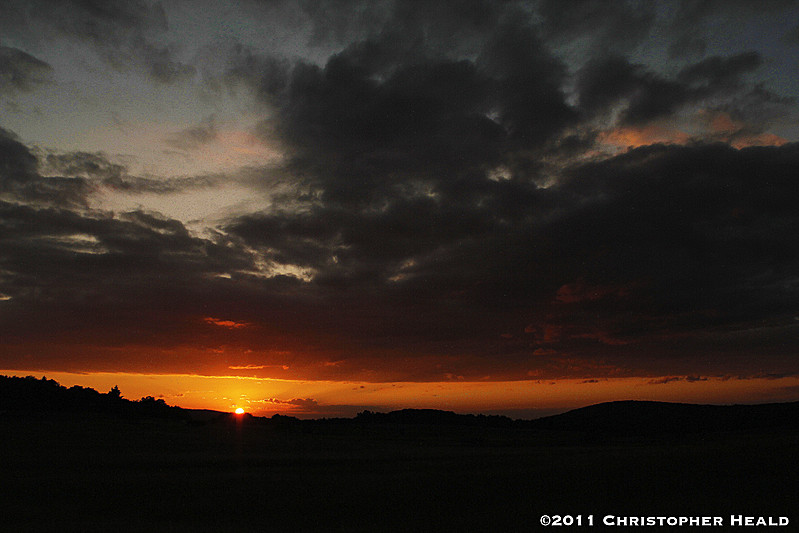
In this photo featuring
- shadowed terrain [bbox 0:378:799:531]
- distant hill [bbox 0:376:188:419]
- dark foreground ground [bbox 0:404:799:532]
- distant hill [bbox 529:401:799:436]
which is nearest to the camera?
dark foreground ground [bbox 0:404:799:532]

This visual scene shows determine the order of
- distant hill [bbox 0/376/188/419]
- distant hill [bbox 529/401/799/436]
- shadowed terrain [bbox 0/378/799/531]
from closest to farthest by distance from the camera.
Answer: shadowed terrain [bbox 0/378/799/531]
distant hill [bbox 0/376/188/419]
distant hill [bbox 529/401/799/436]

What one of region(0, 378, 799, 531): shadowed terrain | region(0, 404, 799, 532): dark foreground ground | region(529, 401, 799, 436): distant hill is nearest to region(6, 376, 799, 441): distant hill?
region(529, 401, 799, 436): distant hill

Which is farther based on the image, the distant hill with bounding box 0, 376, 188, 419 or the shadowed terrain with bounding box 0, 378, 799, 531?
the distant hill with bounding box 0, 376, 188, 419

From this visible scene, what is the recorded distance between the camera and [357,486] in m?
12.2

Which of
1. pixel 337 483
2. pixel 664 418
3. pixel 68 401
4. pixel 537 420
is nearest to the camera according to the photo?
pixel 337 483

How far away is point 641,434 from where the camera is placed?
3428cm

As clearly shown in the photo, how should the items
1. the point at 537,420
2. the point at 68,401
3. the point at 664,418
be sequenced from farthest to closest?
the point at 537,420, the point at 664,418, the point at 68,401

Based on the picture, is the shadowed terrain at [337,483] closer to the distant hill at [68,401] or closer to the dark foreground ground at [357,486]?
the dark foreground ground at [357,486]

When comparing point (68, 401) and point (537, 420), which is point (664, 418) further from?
point (68, 401)

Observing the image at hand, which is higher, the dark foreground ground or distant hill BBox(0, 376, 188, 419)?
distant hill BBox(0, 376, 188, 419)

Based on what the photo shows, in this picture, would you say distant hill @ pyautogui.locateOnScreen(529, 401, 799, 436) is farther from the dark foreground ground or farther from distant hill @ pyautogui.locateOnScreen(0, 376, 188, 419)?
distant hill @ pyautogui.locateOnScreen(0, 376, 188, 419)

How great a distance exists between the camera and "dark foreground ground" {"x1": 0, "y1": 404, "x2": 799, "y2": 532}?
9.41 m

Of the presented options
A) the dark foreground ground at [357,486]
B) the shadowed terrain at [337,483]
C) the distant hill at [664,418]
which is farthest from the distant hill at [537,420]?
the dark foreground ground at [357,486]

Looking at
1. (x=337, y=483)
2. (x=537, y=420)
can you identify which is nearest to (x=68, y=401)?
(x=337, y=483)
